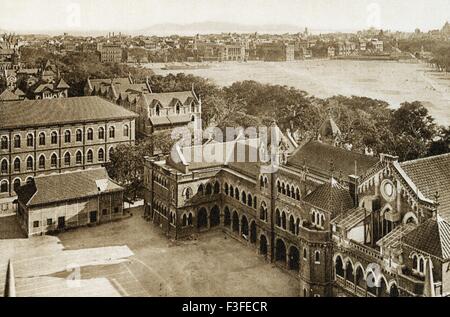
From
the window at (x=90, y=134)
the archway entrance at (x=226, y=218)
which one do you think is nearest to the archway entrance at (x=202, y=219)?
the archway entrance at (x=226, y=218)

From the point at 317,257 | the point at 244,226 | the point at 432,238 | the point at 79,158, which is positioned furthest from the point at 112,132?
the point at 432,238

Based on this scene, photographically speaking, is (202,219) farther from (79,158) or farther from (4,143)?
(4,143)

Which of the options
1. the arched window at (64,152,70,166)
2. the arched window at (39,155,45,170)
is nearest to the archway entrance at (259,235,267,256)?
the arched window at (64,152,70,166)

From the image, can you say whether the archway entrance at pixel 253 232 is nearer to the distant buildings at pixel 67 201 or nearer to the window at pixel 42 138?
the distant buildings at pixel 67 201

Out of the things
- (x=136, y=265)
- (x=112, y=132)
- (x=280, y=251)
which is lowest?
(x=136, y=265)
